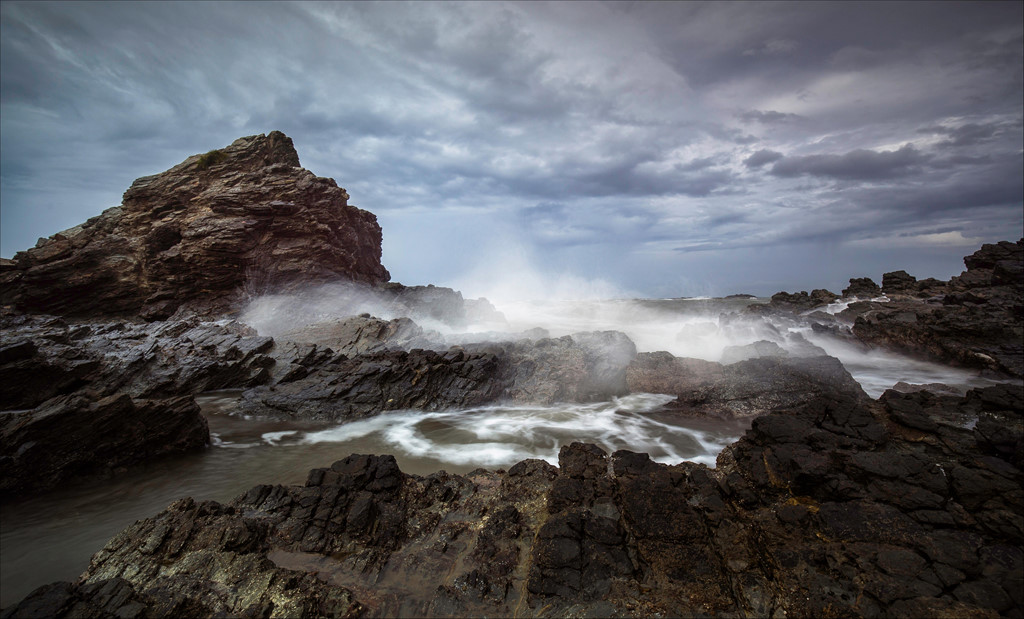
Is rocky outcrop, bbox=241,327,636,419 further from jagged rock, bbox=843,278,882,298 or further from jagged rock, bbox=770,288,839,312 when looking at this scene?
jagged rock, bbox=843,278,882,298

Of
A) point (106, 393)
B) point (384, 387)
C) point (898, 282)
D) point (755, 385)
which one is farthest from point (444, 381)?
point (898, 282)

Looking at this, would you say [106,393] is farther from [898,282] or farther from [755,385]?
[898,282]

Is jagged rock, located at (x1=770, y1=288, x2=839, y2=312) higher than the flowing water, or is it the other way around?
jagged rock, located at (x1=770, y1=288, x2=839, y2=312)

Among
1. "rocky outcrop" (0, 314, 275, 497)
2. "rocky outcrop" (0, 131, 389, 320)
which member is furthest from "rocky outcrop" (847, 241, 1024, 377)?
"rocky outcrop" (0, 131, 389, 320)

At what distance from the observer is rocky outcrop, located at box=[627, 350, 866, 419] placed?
29.8 ft

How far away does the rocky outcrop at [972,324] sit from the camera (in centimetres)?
1300

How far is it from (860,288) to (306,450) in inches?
1497

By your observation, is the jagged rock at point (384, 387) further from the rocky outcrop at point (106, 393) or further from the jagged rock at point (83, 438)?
the jagged rock at point (83, 438)

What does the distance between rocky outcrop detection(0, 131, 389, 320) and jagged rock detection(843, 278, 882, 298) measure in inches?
1449

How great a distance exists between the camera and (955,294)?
709 inches

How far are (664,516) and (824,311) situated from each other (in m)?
29.8

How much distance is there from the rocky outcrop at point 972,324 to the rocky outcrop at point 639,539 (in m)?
13.1

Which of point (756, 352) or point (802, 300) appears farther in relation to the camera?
point (802, 300)

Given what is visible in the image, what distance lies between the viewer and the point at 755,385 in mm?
9555
